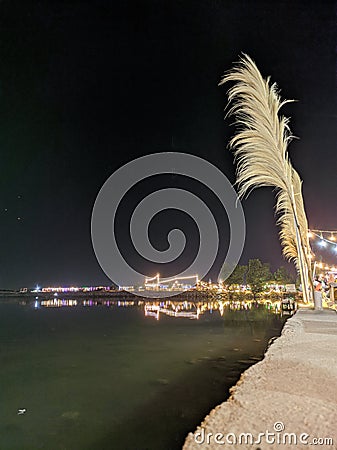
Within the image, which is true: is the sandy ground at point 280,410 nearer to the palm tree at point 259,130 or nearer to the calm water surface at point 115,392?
the calm water surface at point 115,392

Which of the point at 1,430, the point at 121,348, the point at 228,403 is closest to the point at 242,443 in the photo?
the point at 228,403

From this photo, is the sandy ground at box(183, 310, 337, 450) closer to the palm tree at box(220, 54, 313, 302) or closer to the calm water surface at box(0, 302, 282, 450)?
the calm water surface at box(0, 302, 282, 450)

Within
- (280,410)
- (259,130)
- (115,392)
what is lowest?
(115,392)

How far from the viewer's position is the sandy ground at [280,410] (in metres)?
1.70

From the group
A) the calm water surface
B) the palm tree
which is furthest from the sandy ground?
the palm tree

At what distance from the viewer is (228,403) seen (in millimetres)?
2178

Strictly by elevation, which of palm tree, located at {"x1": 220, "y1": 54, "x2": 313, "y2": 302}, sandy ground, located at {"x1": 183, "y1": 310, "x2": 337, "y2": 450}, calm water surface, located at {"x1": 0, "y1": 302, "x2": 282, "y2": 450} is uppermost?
palm tree, located at {"x1": 220, "y1": 54, "x2": 313, "y2": 302}

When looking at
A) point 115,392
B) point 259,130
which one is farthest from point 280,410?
point 259,130

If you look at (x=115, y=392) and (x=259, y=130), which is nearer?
(x=115, y=392)

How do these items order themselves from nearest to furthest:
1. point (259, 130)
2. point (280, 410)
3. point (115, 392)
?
point (280, 410), point (115, 392), point (259, 130)

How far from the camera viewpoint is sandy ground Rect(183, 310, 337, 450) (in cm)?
170

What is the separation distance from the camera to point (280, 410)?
199 centimetres

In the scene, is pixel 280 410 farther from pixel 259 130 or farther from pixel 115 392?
pixel 259 130

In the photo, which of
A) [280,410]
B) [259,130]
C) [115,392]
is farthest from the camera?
[259,130]
